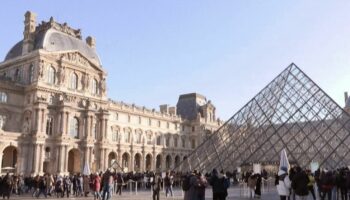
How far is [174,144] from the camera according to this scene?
6138 centimetres

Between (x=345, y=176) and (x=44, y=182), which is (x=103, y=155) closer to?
(x=44, y=182)

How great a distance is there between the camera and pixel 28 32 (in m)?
42.3

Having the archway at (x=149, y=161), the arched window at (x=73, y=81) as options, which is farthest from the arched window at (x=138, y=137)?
the arched window at (x=73, y=81)

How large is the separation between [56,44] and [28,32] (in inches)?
122

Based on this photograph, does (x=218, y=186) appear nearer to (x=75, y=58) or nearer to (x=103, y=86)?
(x=75, y=58)

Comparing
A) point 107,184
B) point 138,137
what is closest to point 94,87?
point 138,137

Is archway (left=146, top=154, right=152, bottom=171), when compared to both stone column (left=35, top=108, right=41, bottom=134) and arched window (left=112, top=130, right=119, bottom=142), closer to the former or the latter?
arched window (left=112, top=130, right=119, bottom=142)

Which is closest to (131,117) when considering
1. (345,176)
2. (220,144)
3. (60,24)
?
(60,24)

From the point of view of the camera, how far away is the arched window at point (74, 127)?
41.5 m

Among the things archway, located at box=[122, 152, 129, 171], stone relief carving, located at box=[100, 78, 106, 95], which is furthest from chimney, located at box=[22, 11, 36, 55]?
archway, located at box=[122, 152, 129, 171]

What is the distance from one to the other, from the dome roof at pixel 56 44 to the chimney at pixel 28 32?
0.49m

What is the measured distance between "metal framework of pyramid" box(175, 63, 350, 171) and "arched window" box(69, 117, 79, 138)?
18.1 metres

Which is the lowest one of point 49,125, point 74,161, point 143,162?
point 74,161

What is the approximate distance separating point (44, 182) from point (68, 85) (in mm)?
22366
